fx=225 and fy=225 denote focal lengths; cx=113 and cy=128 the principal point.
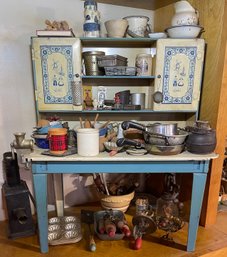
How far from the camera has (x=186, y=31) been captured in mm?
1439

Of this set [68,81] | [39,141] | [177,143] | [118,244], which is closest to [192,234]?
[118,244]

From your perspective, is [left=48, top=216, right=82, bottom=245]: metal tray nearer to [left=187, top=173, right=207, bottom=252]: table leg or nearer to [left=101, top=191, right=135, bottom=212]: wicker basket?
[left=101, top=191, right=135, bottom=212]: wicker basket

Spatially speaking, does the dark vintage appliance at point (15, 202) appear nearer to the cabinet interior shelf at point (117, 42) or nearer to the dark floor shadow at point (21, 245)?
the dark floor shadow at point (21, 245)

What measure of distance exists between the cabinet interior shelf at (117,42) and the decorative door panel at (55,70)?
0.45ft

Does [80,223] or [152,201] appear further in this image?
[152,201]

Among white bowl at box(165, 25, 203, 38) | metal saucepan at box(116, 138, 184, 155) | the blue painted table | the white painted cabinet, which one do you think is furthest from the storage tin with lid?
white bowl at box(165, 25, 203, 38)

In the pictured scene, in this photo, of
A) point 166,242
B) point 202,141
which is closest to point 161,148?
point 202,141

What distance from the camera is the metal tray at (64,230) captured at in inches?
58.0

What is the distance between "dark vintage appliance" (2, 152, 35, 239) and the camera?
1466 millimetres

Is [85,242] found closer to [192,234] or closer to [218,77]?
[192,234]

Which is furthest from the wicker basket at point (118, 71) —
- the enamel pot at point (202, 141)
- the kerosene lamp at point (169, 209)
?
the kerosene lamp at point (169, 209)

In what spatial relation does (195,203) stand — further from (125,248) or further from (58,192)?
(58,192)

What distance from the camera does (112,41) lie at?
159 cm

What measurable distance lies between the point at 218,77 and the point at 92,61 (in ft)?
2.79
